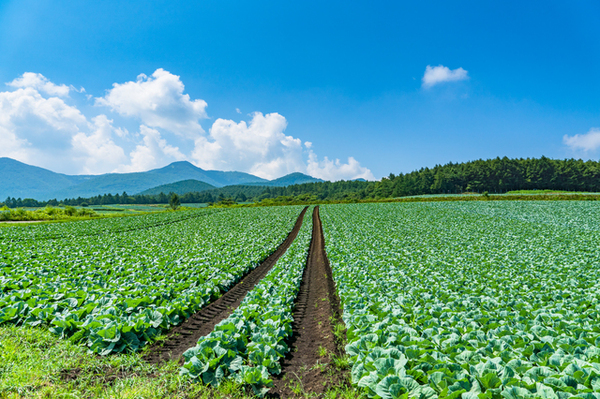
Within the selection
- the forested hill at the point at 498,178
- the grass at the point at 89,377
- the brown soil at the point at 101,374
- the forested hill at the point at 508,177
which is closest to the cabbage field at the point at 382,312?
the grass at the point at 89,377

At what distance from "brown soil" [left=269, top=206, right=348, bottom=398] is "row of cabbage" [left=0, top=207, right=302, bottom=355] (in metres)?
3.71

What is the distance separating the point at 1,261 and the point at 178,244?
380 inches

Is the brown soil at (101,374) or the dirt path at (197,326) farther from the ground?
the brown soil at (101,374)

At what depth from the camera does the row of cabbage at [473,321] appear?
3.79m

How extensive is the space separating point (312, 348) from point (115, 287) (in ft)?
27.1

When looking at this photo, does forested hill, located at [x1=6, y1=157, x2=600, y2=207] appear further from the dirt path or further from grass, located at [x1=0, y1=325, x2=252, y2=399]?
grass, located at [x1=0, y1=325, x2=252, y2=399]

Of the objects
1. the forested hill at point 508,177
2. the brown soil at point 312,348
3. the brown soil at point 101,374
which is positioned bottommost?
the brown soil at point 312,348

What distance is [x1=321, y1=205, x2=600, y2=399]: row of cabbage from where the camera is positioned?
3.79 metres

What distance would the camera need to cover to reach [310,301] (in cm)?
1053

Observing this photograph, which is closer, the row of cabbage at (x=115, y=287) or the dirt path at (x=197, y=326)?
the dirt path at (x=197, y=326)

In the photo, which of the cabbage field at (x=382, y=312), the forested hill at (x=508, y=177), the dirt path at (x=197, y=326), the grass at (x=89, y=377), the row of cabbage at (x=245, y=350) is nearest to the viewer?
the cabbage field at (x=382, y=312)

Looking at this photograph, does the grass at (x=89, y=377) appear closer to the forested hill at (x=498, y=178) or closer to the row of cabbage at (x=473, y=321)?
the row of cabbage at (x=473, y=321)

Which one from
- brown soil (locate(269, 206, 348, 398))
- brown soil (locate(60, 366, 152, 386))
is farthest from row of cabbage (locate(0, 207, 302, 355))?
brown soil (locate(269, 206, 348, 398))

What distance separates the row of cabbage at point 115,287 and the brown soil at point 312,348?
3.71 meters
